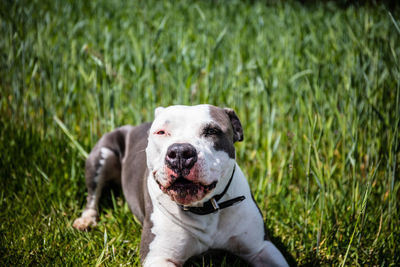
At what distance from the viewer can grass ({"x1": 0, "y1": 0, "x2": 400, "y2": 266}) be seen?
2355 mm

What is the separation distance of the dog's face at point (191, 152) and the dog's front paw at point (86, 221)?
0.95 m

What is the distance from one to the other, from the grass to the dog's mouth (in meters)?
0.61

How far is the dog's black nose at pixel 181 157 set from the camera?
5.95 feet

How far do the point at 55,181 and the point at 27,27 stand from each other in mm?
1529

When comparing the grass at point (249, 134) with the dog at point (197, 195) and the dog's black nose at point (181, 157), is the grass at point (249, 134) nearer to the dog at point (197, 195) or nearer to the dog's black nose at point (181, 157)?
the dog at point (197, 195)

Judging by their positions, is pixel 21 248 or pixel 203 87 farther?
pixel 203 87

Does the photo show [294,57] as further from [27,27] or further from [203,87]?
[27,27]

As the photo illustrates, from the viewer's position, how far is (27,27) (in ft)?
11.6

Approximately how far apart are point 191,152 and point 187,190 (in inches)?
7.7

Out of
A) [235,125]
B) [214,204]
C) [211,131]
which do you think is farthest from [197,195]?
[235,125]

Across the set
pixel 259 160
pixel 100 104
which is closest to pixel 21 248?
pixel 100 104

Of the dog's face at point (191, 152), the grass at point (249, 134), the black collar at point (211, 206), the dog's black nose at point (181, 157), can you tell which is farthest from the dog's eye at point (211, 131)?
the grass at point (249, 134)

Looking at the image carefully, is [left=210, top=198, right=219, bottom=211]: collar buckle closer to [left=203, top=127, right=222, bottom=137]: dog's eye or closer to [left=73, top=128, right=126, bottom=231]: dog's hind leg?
[left=203, top=127, right=222, bottom=137]: dog's eye

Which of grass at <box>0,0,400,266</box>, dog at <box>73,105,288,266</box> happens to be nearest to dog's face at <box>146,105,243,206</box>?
dog at <box>73,105,288,266</box>
